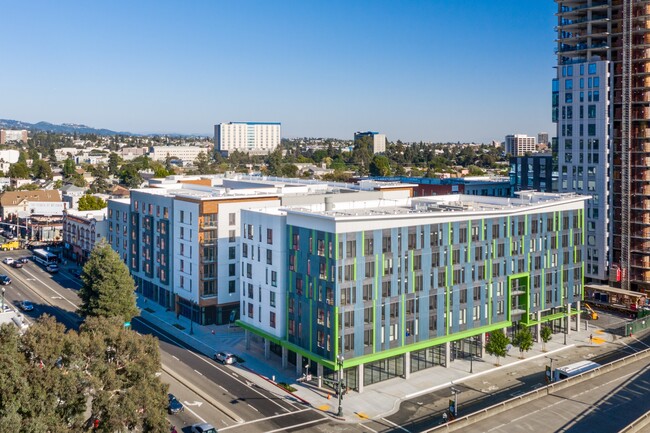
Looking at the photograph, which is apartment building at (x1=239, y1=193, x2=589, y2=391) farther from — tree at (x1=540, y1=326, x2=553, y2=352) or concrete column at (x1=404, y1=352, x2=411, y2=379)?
tree at (x1=540, y1=326, x2=553, y2=352)

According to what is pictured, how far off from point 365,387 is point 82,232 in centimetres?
7898

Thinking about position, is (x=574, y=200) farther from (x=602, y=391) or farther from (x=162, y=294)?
(x=162, y=294)

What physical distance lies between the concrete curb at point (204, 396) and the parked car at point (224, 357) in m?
5.15

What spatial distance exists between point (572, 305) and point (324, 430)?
45.9m

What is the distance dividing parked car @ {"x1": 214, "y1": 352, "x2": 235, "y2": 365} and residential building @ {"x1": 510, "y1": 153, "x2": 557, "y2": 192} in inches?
2472

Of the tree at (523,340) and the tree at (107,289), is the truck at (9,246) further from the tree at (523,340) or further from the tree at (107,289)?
the tree at (523,340)

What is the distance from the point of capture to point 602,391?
61.1 meters

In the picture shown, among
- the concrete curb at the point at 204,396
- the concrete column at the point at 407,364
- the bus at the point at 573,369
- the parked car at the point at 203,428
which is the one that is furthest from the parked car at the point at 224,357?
the bus at the point at 573,369

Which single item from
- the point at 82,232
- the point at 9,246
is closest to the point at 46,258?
the point at 82,232

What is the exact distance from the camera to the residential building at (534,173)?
114 m

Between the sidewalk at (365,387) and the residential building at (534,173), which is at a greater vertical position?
the residential building at (534,173)

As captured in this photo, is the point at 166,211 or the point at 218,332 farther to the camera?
the point at 166,211

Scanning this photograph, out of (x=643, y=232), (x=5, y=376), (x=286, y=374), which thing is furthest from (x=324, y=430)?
(x=643, y=232)

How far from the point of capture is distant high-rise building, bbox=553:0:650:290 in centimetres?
9744
